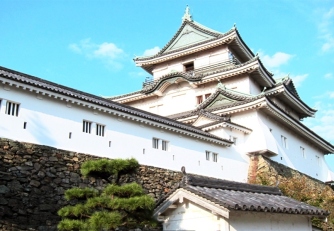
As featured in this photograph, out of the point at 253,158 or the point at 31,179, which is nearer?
the point at 31,179

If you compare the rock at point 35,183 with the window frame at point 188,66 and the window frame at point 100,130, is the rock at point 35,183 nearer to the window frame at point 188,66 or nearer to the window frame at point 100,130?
the window frame at point 100,130

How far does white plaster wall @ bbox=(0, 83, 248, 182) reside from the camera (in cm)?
Result: 1355

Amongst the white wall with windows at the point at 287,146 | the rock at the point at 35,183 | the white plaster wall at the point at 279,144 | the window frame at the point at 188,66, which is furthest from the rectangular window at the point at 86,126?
the window frame at the point at 188,66

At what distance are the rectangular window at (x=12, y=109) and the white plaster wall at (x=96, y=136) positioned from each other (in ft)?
0.42

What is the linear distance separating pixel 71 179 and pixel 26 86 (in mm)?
3581

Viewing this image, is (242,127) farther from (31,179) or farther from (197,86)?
(31,179)

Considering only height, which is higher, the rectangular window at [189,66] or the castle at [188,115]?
the rectangular window at [189,66]

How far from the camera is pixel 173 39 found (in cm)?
3328

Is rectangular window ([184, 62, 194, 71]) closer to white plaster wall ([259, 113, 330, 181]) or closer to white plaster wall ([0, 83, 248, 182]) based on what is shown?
white plaster wall ([259, 113, 330, 181])

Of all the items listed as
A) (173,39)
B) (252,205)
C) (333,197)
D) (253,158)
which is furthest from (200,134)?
(173,39)

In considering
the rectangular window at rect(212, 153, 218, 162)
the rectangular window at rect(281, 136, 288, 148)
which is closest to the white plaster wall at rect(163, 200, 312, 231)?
the rectangular window at rect(212, 153, 218, 162)

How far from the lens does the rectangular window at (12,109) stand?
43.4 feet

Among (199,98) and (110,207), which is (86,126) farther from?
(199,98)

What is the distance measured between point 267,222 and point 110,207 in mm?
3855
